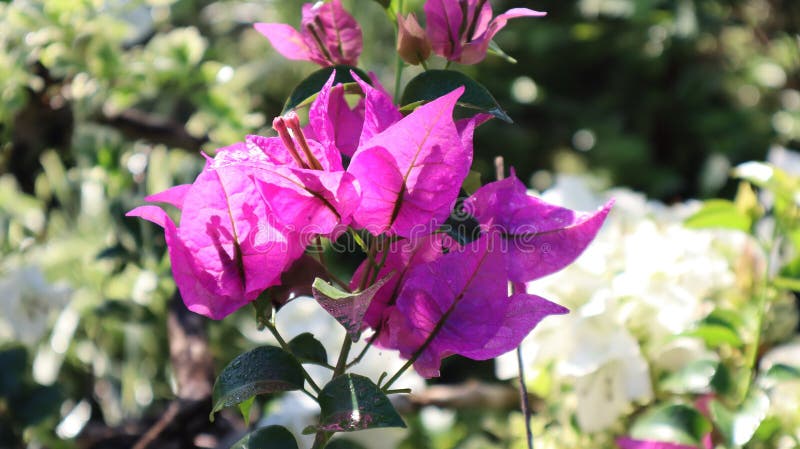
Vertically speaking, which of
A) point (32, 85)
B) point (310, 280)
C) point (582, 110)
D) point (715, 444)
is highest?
point (310, 280)

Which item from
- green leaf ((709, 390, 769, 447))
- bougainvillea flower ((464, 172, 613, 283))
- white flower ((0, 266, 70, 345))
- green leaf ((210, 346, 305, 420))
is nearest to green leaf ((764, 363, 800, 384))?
green leaf ((709, 390, 769, 447))

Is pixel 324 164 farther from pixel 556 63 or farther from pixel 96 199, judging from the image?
pixel 556 63

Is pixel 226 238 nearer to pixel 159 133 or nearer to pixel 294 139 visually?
pixel 294 139

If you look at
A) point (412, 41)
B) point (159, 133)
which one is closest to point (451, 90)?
point (412, 41)

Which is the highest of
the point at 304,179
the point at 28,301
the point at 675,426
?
the point at 304,179

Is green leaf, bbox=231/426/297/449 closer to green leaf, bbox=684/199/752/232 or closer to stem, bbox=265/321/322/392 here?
stem, bbox=265/321/322/392

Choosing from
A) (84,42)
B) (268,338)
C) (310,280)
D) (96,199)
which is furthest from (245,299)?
(96,199)

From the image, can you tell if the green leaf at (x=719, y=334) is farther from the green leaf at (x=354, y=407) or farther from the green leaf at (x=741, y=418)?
the green leaf at (x=354, y=407)
